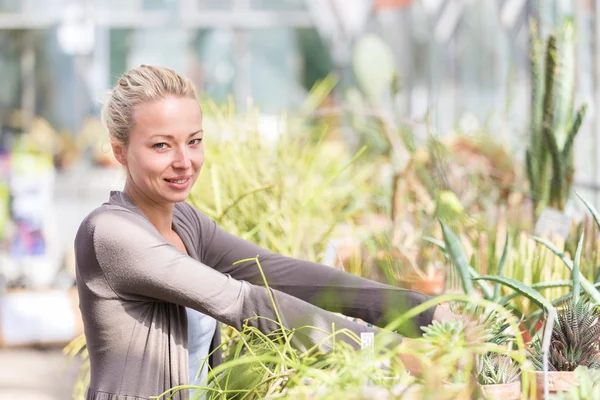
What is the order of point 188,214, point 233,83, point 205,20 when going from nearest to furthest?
point 188,214, point 205,20, point 233,83

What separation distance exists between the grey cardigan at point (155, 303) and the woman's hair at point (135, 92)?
A: 13cm

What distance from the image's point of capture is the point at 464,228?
2484mm

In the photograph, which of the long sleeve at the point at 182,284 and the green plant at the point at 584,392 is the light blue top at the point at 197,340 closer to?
the long sleeve at the point at 182,284

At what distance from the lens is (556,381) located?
1135mm

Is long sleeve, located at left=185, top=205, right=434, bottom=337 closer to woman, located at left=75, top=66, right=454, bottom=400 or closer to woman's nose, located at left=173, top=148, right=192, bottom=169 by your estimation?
woman, located at left=75, top=66, right=454, bottom=400

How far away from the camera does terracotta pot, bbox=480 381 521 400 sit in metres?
1.13

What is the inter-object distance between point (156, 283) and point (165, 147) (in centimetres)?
26

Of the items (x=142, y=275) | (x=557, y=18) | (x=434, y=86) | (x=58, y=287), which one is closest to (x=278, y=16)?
(x=434, y=86)

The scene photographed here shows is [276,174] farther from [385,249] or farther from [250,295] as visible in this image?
[250,295]

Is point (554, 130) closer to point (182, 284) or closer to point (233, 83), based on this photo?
point (182, 284)

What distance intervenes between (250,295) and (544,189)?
164 centimetres

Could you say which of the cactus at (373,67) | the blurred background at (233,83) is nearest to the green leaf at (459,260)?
the blurred background at (233,83)

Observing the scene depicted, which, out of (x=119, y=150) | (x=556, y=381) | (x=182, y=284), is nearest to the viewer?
(x=556, y=381)

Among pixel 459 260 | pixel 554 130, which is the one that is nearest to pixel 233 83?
pixel 554 130
